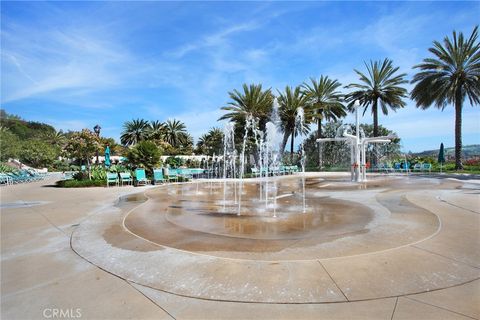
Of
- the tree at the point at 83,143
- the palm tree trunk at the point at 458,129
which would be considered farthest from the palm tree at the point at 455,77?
the tree at the point at 83,143

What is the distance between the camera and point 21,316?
3.12 metres

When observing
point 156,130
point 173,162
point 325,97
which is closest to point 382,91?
point 325,97

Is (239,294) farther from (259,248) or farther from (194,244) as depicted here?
(194,244)

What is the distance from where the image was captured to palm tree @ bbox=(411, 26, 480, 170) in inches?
1005

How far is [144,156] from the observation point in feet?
67.9

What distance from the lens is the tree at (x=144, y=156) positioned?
20.6 meters

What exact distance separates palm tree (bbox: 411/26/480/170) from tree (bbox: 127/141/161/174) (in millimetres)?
24610

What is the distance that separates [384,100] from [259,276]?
34970 mm

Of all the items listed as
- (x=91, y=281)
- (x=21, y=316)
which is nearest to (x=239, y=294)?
(x=91, y=281)

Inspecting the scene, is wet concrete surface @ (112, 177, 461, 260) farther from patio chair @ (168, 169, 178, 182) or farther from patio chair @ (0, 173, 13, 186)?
patio chair @ (0, 173, 13, 186)

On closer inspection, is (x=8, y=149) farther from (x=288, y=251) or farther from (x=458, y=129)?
(x=458, y=129)

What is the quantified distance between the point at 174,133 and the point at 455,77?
50.7m

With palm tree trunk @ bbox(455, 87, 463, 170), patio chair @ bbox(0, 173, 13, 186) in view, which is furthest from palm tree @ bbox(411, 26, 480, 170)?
patio chair @ bbox(0, 173, 13, 186)

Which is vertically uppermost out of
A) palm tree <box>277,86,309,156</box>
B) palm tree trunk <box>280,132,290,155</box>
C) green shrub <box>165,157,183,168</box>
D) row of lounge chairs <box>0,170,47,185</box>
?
palm tree <box>277,86,309,156</box>
